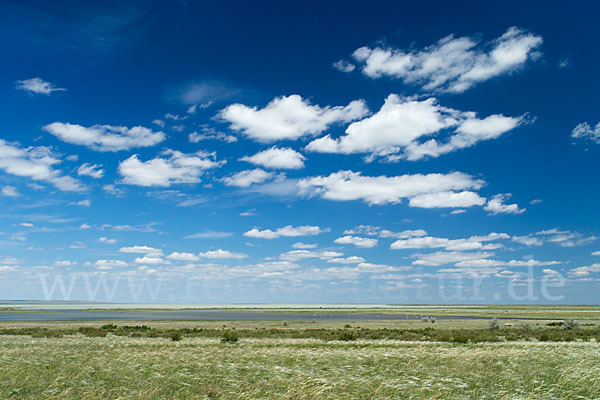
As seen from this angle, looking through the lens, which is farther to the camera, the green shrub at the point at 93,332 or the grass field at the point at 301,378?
the green shrub at the point at 93,332

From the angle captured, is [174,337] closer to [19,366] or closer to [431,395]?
→ [19,366]

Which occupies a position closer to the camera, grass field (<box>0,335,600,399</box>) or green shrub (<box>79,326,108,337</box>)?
grass field (<box>0,335,600,399</box>)

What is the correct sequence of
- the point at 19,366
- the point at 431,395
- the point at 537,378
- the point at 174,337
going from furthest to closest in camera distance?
the point at 174,337, the point at 19,366, the point at 537,378, the point at 431,395

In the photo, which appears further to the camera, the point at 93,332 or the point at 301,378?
the point at 93,332

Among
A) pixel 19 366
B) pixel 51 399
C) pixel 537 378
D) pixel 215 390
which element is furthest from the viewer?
pixel 19 366

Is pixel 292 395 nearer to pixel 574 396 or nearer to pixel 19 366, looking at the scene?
pixel 574 396

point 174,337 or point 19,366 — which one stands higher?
Result: point 19,366

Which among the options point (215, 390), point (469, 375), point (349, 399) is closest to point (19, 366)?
point (215, 390)

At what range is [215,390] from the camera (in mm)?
11438

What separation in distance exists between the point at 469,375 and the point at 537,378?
2.05 m

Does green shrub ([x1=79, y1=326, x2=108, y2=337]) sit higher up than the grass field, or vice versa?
the grass field

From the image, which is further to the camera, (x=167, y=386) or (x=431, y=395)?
(x=167, y=386)

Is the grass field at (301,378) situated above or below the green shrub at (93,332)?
above

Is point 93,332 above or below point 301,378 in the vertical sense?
below
